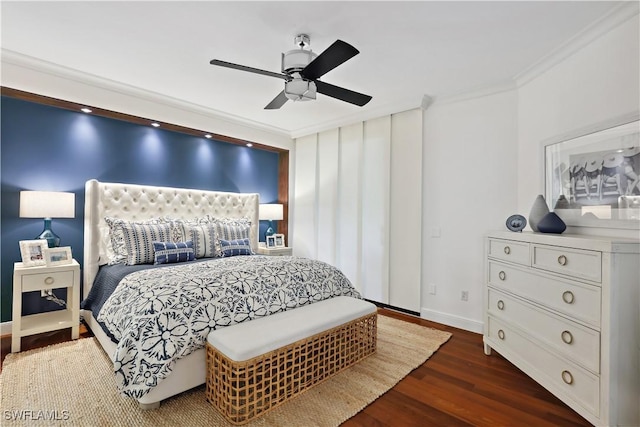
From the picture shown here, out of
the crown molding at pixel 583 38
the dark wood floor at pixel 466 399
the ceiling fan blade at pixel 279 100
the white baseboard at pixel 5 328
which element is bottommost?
the dark wood floor at pixel 466 399

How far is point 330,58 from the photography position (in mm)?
1906

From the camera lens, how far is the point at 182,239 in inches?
133

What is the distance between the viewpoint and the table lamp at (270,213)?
4707mm

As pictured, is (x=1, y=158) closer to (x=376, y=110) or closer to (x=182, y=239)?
(x=182, y=239)

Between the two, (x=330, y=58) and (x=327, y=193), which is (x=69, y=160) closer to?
(x=330, y=58)

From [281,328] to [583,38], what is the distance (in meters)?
2.98

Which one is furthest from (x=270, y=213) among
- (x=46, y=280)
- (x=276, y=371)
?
(x=276, y=371)

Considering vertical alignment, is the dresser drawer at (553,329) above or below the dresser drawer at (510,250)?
below

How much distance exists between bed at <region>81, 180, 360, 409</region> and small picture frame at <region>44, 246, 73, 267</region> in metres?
0.31

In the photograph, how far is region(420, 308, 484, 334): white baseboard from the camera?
315cm

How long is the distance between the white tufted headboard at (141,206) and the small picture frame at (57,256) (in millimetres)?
314

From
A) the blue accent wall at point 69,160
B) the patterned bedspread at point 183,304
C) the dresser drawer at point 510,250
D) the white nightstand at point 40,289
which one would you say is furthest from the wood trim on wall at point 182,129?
the dresser drawer at point 510,250

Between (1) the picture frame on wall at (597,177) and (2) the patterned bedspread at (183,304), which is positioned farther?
(1) the picture frame on wall at (597,177)

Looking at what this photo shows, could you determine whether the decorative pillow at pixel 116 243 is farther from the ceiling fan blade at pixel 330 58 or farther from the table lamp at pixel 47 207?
the ceiling fan blade at pixel 330 58
